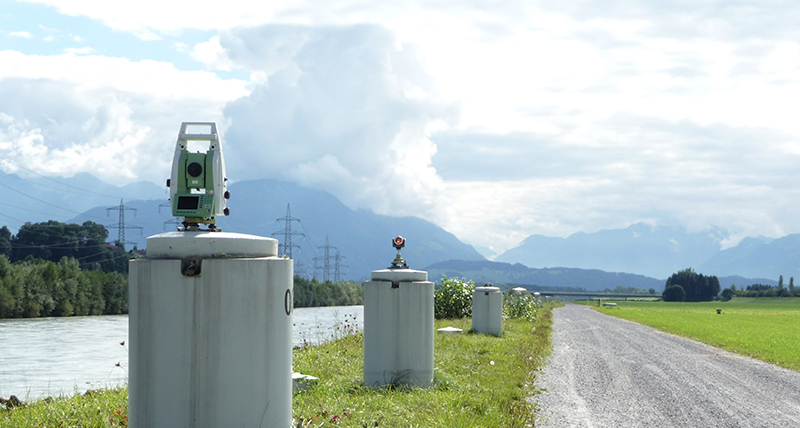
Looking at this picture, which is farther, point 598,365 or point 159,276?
point 598,365

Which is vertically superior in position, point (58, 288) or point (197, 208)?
point (197, 208)

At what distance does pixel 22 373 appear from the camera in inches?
736

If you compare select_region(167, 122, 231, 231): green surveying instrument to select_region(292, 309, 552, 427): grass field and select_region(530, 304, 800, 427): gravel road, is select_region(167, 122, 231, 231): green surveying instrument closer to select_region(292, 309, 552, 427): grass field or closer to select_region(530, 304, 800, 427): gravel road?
select_region(292, 309, 552, 427): grass field

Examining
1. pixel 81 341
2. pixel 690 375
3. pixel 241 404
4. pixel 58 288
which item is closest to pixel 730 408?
pixel 690 375

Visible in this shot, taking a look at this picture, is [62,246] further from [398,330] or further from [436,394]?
[436,394]

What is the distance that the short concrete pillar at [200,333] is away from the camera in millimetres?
4496

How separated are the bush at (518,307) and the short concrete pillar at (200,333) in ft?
93.8

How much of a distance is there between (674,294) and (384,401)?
6376 inches

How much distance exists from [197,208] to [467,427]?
153 inches

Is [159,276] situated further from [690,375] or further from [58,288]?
[58,288]

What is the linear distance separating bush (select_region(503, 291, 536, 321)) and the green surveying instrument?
28.3 m

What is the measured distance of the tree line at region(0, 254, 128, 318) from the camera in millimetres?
53531

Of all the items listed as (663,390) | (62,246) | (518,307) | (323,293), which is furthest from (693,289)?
(663,390)

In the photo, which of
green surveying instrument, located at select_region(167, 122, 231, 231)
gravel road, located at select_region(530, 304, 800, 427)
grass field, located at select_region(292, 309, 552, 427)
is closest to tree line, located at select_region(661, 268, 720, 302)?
gravel road, located at select_region(530, 304, 800, 427)
